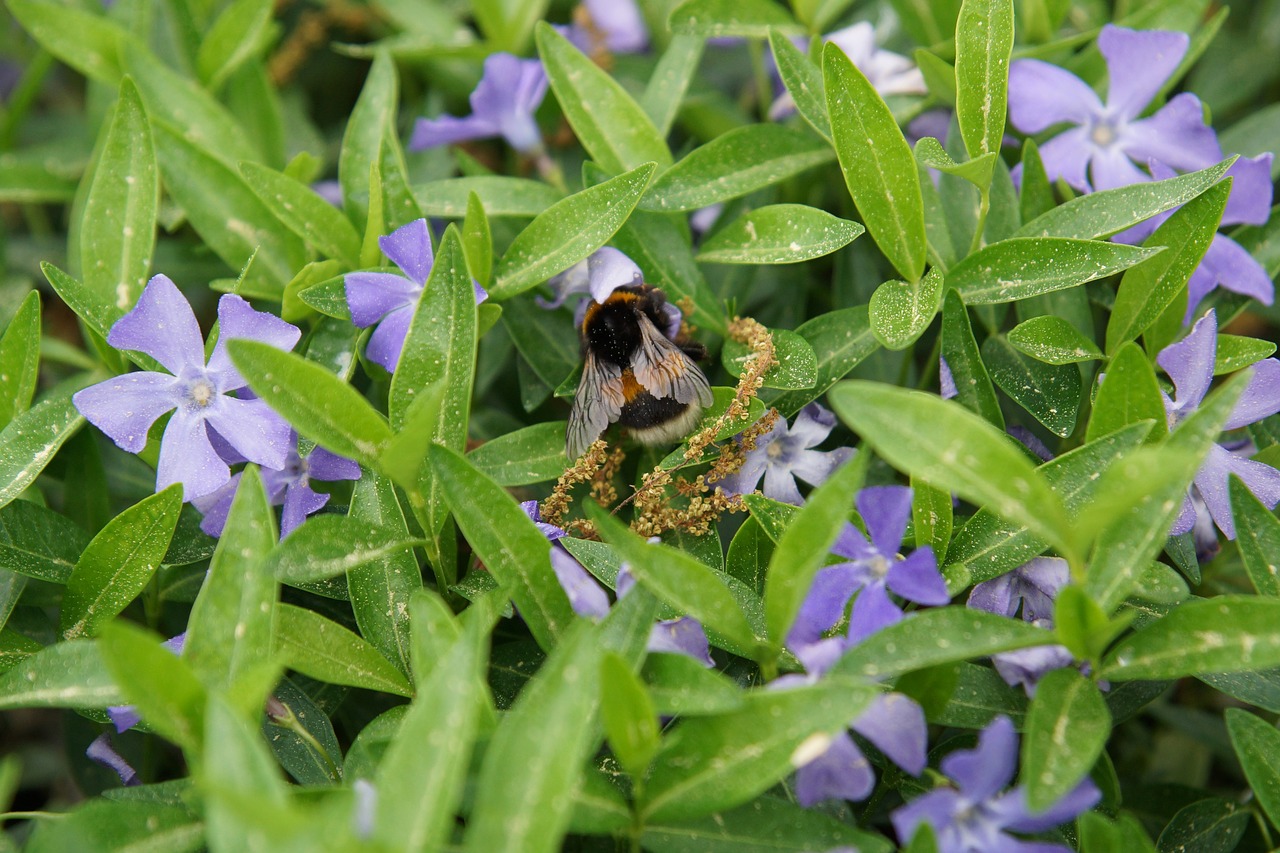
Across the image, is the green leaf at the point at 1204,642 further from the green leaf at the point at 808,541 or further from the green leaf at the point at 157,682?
the green leaf at the point at 157,682

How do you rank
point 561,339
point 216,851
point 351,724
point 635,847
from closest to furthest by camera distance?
point 216,851, point 635,847, point 351,724, point 561,339

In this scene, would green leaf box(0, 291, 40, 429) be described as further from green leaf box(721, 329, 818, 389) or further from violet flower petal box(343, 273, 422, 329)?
green leaf box(721, 329, 818, 389)

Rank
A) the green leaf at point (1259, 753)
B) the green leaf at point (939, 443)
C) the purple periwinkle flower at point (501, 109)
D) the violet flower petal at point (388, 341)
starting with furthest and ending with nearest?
the purple periwinkle flower at point (501, 109)
the violet flower petal at point (388, 341)
the green leaf at point (1259, 753)
the green leaf at point (939, 443)

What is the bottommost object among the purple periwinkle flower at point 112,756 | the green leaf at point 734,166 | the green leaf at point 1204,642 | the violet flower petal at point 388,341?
the purple periwinkle flower at point 112,756

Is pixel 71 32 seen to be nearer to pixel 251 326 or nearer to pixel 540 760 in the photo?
pixel 251 326

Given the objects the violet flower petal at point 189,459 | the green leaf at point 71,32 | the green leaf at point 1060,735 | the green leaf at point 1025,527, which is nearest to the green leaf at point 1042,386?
the green leaf at point 1025,527

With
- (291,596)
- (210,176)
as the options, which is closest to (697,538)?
(291,596)

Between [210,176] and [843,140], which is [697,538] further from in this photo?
[210,176]

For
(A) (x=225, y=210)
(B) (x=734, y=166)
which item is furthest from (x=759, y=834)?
(A) (x=225, y=210)
